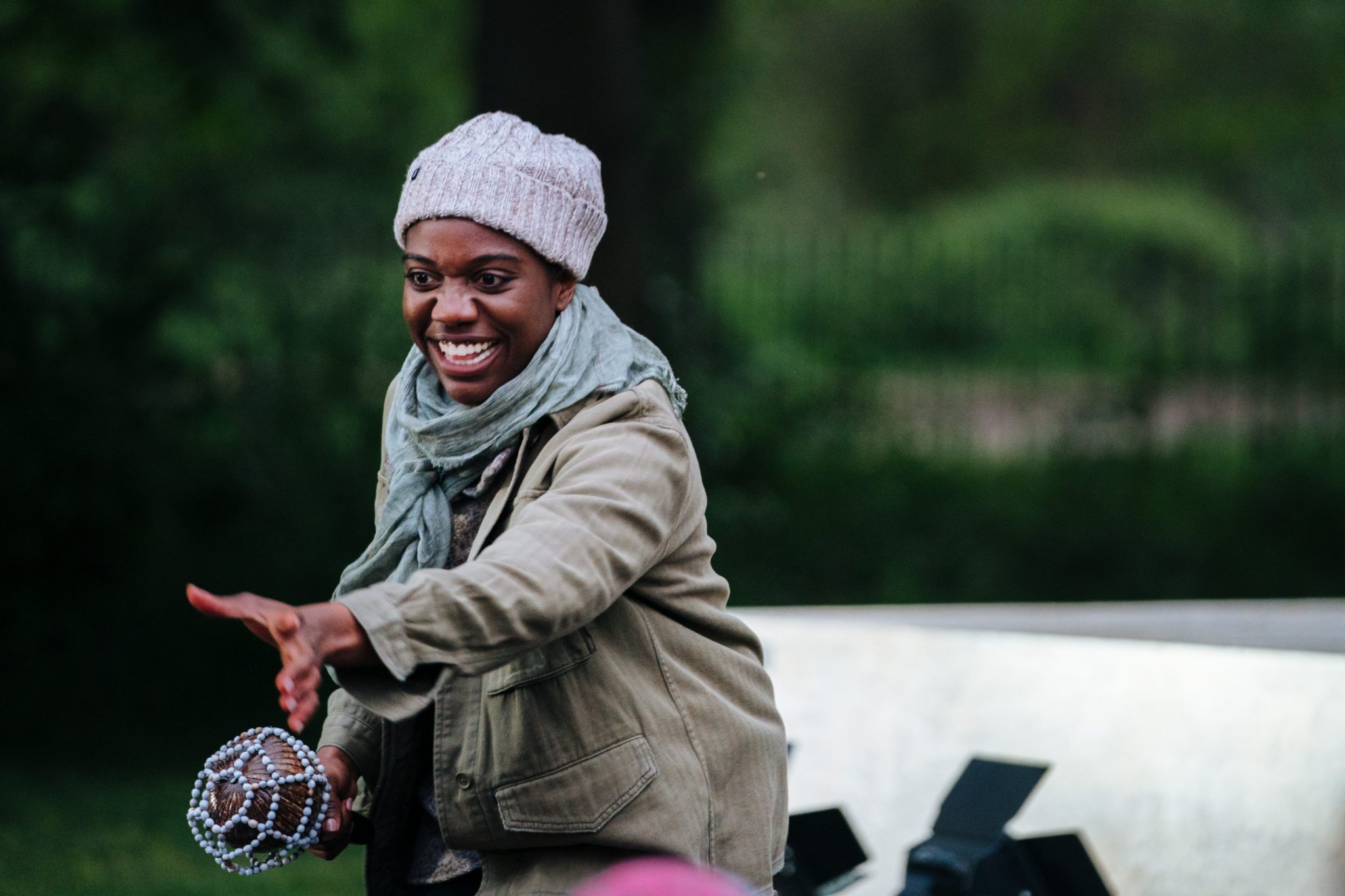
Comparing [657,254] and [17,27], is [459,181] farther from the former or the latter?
[17,27]

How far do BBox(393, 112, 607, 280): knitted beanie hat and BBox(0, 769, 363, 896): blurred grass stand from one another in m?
3.91

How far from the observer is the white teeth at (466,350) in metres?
2.31

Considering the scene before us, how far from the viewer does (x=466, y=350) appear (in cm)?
231

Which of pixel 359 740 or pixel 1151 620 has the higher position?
pixel 359 740

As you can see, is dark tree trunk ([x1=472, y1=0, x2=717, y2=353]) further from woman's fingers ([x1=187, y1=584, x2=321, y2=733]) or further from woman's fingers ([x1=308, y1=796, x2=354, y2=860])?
woman's fingers ([x1=187, y1=584, x2=321, y2=733])

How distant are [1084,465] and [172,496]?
17.9 feet

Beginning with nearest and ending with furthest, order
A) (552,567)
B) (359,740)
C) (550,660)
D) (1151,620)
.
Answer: (552,567)
(550,660)
(359,740)
(1151,620)

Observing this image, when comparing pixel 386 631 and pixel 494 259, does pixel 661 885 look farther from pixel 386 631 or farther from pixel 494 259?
pixel 494 259

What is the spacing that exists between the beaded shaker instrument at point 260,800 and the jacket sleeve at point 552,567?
406 mm

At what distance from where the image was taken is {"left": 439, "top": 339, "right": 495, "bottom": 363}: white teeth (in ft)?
7.58

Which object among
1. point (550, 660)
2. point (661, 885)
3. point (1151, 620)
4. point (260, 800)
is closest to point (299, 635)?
point (550, 660)

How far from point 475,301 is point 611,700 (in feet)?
1.80

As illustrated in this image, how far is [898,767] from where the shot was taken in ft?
15.2

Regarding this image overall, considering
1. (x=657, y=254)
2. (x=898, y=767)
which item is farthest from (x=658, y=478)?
(x=657, y=254)
